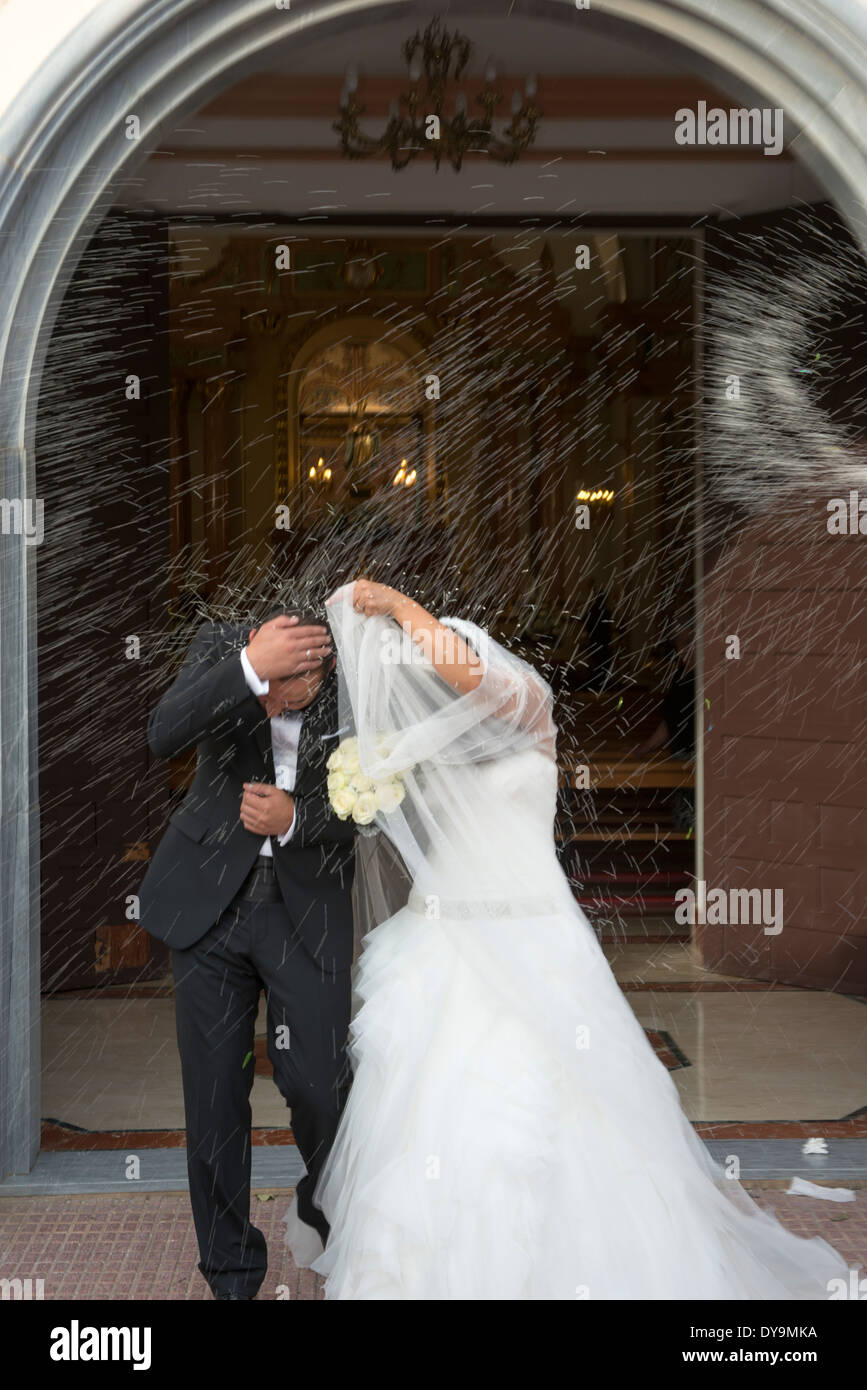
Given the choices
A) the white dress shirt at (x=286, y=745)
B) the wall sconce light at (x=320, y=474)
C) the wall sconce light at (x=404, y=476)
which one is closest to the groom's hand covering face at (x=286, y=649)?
the white dress shirt at (x=286, y=745)

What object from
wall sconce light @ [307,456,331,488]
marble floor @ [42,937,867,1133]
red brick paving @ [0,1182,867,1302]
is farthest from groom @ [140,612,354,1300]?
wall sconce light @ [307,456,331,488]

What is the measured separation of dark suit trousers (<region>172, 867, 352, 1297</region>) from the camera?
2.85 metres

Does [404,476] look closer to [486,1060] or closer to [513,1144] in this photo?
[486,1060]

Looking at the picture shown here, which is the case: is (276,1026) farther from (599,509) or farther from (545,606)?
(599,509)

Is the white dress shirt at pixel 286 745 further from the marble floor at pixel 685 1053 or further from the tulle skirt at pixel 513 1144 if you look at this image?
the marble floor at pixel 685 1053

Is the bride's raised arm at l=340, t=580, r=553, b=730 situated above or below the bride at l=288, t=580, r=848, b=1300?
above

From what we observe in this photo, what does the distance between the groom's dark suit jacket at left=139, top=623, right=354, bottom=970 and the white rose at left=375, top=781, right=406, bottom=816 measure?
0.10 metres

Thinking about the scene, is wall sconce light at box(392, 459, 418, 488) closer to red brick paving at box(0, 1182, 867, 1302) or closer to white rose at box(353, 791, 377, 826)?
red brick paving at box(0, 1182, 867, 1302)

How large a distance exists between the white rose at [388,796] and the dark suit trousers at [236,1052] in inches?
12.3
